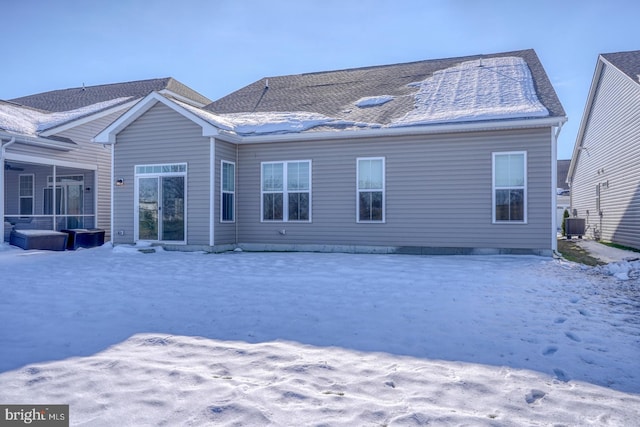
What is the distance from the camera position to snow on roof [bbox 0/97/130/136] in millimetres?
13023

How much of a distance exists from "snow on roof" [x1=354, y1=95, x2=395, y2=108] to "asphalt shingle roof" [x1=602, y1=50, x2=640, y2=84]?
680 cm

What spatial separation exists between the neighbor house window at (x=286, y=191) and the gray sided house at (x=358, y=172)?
0.03 meters

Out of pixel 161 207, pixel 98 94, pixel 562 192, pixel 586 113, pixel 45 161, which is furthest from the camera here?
pixel 562 192

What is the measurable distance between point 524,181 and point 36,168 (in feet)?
53.5

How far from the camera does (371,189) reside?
11242 mm

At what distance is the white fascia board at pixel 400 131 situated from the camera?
9672mm

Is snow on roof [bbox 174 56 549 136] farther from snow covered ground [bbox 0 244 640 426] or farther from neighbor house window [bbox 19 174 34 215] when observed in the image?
neighbor house window [bbox 19 174 34 215]

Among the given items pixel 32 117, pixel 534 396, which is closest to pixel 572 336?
pixel 534 396

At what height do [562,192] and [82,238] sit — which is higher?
[562,192]

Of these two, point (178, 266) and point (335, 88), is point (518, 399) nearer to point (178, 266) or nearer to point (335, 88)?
point (178, 266)

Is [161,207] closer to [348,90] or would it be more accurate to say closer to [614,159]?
[348,90]

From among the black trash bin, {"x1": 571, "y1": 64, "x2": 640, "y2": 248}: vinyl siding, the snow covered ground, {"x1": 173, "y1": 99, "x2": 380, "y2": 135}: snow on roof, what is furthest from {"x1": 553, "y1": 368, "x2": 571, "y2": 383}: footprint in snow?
the black trash bin

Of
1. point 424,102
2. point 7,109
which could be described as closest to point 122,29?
point 7,109

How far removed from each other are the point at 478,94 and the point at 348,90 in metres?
4.24
